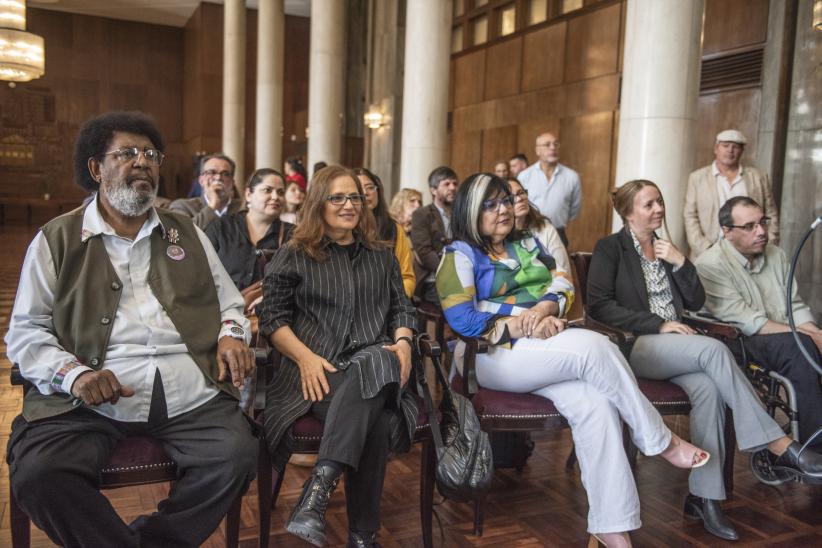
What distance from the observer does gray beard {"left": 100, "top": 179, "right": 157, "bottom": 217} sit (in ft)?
7.16

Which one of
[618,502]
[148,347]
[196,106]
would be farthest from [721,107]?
[196,106]

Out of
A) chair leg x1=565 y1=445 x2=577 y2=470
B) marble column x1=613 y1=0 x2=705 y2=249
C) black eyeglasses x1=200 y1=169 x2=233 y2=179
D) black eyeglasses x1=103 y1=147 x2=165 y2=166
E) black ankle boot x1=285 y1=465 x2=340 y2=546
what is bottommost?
chair leg x1=565 y1=445 x2=577 y2=470

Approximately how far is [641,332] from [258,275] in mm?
1772

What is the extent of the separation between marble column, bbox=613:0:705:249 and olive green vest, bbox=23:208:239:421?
3088 millimetres

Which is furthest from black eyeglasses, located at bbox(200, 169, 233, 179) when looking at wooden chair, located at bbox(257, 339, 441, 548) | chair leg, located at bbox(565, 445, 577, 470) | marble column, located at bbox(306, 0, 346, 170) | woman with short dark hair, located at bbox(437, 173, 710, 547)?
marble column, located at bbox(306, 0, 346, 170)

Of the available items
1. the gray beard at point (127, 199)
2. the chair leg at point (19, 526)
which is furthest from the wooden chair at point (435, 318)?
the chair leg at point (19, 526)

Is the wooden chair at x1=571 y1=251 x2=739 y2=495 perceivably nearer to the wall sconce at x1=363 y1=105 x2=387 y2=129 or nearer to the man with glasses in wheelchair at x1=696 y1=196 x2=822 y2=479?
the man with glasses in wheelchair at x1=696 y1=196 x2=822 y2=479

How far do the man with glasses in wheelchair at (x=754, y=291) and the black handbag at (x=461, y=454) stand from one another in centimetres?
157

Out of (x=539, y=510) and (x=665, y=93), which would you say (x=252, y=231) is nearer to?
(x=539, y=510)

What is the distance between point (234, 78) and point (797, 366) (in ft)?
43.1

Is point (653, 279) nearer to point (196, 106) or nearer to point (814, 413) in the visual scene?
point (814, 413)

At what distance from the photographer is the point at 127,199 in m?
2.18

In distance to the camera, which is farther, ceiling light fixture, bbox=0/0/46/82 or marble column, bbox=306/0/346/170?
marble column, bbox=306/0/346/170

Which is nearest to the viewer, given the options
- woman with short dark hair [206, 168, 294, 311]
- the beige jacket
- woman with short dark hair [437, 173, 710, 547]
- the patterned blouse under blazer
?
woman with short dark hair [437, 173, 710, 547]
